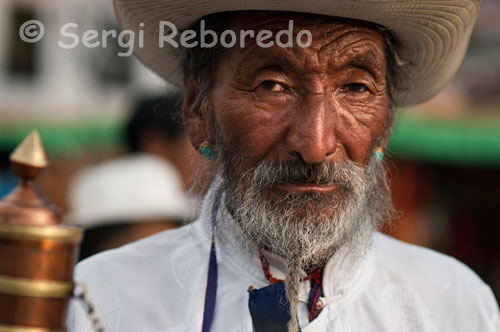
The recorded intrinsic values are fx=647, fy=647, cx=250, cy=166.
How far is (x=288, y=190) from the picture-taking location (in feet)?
7.02

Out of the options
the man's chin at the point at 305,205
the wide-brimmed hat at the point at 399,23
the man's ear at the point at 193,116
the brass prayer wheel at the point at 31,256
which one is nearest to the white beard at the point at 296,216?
the man's chin at the point at 305,205

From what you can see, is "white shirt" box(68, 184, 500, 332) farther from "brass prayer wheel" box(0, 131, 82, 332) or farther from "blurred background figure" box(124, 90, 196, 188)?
"blurred background figure" box(124, 90, 196, 188)

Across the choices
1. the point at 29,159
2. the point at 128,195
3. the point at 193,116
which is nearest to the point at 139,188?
the point at 128,195

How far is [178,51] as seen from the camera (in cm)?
265

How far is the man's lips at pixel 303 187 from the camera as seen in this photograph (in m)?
2.12

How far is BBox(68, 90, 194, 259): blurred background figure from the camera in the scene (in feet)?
14.1

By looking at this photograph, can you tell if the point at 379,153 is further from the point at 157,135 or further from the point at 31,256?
the point at 157,135

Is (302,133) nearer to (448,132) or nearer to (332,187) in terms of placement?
(332,187)

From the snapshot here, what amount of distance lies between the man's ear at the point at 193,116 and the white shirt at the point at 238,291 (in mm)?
250

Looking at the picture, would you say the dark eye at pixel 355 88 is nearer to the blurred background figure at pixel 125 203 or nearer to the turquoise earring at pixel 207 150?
the turquoise earring at pixel 207 150

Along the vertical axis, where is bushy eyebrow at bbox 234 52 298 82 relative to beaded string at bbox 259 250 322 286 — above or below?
above

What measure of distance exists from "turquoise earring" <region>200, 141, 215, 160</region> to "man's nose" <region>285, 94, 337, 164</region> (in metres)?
0.44

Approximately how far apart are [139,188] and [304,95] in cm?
255

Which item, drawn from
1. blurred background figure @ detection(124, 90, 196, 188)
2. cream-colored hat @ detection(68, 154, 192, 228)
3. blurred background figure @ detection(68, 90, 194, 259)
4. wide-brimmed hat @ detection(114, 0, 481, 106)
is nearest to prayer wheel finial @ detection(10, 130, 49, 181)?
wide-brimmed hat @ detection(114, 0, 481, 106)
